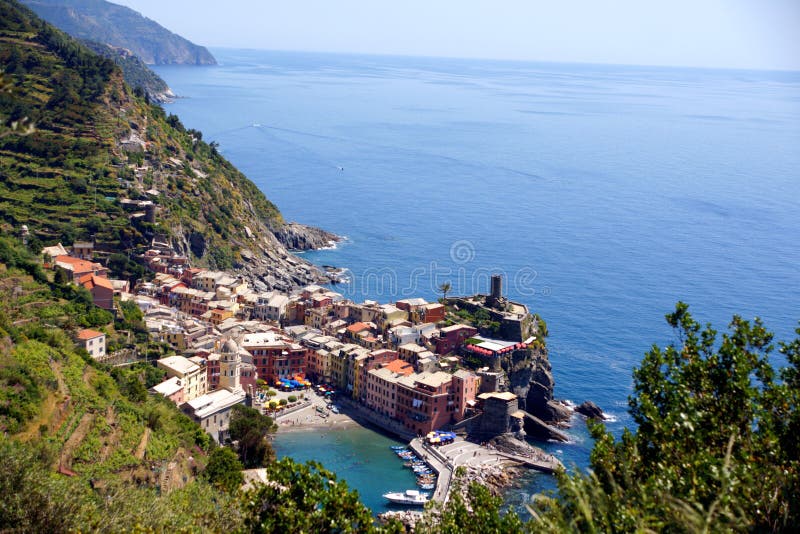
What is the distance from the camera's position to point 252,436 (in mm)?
31562

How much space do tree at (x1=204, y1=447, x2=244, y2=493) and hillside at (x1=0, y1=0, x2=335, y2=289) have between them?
2500cm

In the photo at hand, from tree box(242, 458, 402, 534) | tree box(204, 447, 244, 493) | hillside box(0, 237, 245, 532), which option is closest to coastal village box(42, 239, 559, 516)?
hillside box(0, 237, 245, 532)

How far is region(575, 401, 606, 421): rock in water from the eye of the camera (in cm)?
4025

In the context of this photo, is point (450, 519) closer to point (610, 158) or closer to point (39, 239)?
point (39, 239)

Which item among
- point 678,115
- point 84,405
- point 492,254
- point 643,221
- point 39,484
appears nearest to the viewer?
point 39,484

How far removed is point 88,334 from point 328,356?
12893 mm

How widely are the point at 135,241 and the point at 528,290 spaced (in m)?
30.4

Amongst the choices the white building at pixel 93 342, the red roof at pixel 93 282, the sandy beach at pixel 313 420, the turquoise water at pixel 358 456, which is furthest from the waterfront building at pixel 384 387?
the red roof at pixel 93 282

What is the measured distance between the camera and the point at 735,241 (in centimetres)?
7244

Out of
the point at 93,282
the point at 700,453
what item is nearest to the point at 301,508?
the point at 700,453

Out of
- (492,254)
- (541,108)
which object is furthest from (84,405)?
(541,108)

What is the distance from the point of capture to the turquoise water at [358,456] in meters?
32.2

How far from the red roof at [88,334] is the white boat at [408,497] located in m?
14.9

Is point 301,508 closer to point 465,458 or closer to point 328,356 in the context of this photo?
point 465,458
